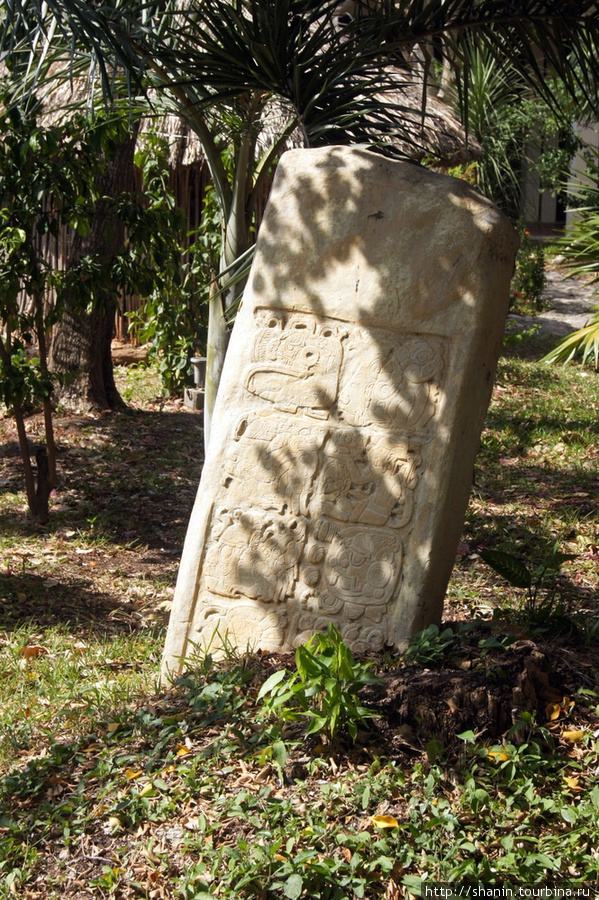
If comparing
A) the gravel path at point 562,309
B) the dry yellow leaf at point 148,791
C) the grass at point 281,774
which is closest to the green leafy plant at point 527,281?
the gravel path at point 562,309

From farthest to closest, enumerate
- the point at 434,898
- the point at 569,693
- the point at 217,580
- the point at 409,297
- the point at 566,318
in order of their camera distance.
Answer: the point at 566,318 → the point at 217,580 → the point at 409,297 → the point at 569,693 → the point at 434,898

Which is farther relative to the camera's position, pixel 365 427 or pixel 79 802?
pixel 365 427

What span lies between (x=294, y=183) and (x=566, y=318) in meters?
9.80

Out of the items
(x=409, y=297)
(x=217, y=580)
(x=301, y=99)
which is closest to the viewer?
(x=409, y=297)

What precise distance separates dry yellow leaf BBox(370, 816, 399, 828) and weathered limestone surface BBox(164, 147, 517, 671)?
2.88 ft

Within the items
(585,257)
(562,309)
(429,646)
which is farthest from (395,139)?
(429,646)

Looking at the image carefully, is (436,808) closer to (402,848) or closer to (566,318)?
(402,848)

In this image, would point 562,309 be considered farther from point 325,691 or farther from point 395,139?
point 325,691

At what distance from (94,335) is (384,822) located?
5612mm

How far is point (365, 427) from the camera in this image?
3.48 m

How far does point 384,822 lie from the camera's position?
102 inches

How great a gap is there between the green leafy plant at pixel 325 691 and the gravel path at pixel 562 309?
8.82 m

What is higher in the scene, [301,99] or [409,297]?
[301,99]

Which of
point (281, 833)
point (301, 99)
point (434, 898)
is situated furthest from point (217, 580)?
point (301, 99)
